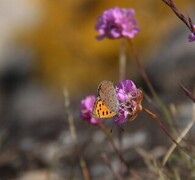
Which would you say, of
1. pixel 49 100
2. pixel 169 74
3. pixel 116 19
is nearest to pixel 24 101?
pixel 49 100

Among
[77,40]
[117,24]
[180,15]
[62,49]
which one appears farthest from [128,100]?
[62,49]

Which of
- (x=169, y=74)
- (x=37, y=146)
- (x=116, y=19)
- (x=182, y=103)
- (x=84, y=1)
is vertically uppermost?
(x=116, y=19)

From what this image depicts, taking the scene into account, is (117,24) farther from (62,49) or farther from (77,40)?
(62,49)

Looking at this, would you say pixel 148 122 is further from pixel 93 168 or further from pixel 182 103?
pixel 93 168

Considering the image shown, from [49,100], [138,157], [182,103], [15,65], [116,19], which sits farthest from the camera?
[15,65]

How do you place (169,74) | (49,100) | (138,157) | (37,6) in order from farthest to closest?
(37,6) → (49,100) → (169,74) → (138,157)

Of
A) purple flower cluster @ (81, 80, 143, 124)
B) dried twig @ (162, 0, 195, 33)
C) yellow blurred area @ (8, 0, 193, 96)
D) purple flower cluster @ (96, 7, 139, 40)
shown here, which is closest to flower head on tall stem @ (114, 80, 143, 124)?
purple flower cluster @ (81, 80, 143, 124)

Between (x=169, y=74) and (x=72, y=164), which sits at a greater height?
(x=72, y=164)
